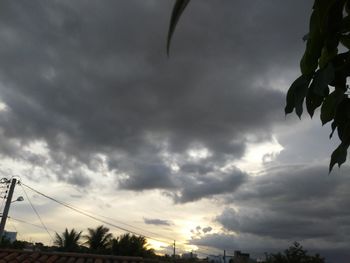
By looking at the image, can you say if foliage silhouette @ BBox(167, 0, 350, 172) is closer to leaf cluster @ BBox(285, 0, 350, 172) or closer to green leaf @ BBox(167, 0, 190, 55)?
leaf cluster @ BBox(285, 0, 350, 172)

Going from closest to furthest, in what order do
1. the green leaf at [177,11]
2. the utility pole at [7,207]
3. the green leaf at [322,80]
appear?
the green leaf at [177,11] → the green leaf at [322,80] → the utility pole at [7,207]

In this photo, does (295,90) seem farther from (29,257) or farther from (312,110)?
(29,257)

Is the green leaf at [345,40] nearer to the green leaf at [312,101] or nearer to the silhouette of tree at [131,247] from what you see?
the green leaf at [312,101]

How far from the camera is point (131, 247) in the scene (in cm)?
3962

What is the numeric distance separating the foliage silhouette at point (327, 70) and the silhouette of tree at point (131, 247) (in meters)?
39.3

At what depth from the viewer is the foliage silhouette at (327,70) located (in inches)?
70.2

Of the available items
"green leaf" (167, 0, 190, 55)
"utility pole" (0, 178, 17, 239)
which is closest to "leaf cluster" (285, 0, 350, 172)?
"green leaf" (167, 0, 190, 55)

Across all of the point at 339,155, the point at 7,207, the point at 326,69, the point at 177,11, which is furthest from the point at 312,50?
the point at 7,207

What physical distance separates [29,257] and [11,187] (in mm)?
23339

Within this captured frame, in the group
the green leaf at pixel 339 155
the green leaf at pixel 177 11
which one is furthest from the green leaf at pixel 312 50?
the green leaf at pixel 177 11

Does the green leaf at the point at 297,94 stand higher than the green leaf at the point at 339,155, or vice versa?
the green leaf at the point at 297,94

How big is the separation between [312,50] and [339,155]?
536mm

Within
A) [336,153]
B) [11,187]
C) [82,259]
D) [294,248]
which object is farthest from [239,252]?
[336,153]

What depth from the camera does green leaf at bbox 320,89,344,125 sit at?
1.80 meters
